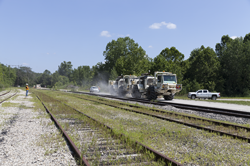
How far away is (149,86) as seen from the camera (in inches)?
868

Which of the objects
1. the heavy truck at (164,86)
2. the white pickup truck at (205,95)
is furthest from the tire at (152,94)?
the white pickup truck at (205,95)

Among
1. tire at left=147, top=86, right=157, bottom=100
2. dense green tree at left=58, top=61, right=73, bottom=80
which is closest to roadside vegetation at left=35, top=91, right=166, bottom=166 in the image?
tire at left=147, top=86, right=157, bottom=100

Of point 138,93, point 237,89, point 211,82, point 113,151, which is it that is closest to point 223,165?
point 113,151

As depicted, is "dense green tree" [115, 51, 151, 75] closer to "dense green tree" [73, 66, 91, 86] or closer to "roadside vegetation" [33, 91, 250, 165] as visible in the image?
"roadside vegetation" [33, 91, 250, 165]

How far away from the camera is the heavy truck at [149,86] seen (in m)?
20.2

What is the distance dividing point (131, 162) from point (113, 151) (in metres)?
0.84

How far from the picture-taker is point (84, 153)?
4.94 m

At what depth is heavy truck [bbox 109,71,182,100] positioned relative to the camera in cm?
2017

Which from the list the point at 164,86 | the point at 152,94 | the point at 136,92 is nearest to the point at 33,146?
the point at 164,86

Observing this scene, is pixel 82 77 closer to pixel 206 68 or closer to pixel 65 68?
pixel 206 68

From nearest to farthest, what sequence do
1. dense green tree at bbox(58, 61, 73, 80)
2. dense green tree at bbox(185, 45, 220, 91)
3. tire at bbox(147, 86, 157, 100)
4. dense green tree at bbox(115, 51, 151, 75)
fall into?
tire at bbox(147, 86, 157, 100)
dense green tree at bbox(185, 45, 220, 91)
dense green tree at bbox(115, 51, 151, 75)
dense green tree at bbox(58, 61, 73, 80)

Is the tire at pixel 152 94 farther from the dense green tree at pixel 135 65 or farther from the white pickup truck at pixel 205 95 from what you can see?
the dense green tree at pixel 135 65

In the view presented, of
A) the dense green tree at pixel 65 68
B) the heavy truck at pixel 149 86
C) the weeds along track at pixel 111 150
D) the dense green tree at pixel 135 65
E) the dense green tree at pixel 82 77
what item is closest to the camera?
the weeds along track at pixel 111 150

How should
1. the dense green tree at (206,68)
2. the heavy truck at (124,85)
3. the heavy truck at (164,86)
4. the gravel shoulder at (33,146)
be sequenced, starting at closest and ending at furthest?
the gravel shoulder at (33,146), the heavy truck at (164,86), the heavy truck at (124,85), the dense green tree at (206,68)
